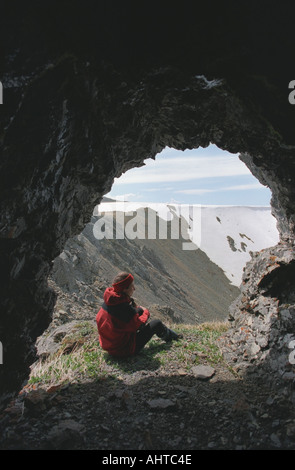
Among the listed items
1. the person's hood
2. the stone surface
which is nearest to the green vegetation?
the stone surface

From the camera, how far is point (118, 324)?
7.36 metres

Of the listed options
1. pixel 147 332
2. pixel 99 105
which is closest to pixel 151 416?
pixel 147 332

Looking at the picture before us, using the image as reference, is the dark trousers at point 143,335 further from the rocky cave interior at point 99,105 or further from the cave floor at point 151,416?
the rocky cave interior at point 99,105

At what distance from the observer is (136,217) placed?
59.3 m

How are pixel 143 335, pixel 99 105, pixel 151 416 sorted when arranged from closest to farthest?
pixel 151 416 → pixel 99 105 → pixel 143 335

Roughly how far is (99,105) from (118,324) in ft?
15.1

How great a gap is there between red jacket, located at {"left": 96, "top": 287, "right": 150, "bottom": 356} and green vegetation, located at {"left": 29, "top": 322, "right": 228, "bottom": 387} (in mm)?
304

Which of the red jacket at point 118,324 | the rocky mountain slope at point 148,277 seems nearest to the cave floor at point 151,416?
the red jacket at point 118,324

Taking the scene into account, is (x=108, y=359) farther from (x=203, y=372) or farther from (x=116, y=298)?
(x=203, y=372)

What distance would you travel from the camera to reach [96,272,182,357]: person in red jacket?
7309mm

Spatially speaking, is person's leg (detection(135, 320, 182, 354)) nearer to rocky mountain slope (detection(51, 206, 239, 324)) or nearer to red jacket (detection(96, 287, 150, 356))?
red jacket (detection(96, 287, 150, 356))
